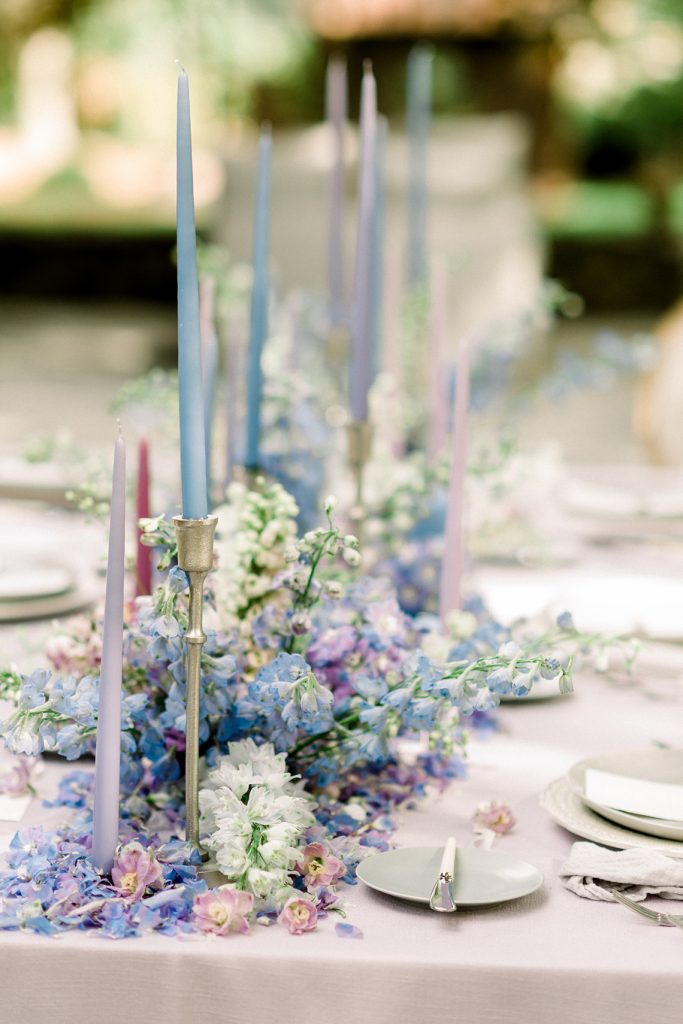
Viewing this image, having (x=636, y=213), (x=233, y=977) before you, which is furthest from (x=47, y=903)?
(x=636, y=213)

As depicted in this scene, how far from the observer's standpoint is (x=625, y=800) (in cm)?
93

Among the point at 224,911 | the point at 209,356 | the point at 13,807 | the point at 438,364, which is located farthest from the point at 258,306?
the point at 224,911

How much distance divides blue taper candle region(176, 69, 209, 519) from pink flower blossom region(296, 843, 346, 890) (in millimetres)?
205

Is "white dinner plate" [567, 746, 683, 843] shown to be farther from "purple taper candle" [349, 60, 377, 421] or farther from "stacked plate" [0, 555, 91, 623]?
"stacked plate" [0, 555, 91, 623]

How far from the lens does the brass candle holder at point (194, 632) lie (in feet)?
2.54

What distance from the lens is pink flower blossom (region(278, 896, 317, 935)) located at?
76cm

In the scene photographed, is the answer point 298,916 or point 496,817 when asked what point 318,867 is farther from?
point 496,817

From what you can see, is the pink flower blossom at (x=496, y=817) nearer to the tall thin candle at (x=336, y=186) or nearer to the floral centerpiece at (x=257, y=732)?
the floral centerpiece at (x=257, y=732)

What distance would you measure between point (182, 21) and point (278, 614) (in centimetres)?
1115

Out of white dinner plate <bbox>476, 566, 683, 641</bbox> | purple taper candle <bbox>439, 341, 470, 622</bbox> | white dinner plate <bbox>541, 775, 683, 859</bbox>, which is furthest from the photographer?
white dinner plate <bbox>476, 566, 683, 641</bbox>

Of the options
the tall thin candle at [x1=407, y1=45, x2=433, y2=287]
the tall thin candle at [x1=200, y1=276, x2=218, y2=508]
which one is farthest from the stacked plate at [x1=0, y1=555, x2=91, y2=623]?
the tall thin candle at [x1=407, y1=45, x2=433, y2=287]

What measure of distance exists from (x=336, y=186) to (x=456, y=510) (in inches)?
20.2

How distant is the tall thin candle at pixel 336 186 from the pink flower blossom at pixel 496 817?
0.70 meters

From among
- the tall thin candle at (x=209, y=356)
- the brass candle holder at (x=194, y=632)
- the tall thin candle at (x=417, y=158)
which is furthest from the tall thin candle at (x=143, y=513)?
the tall thin candle at (x=417, y=158)
